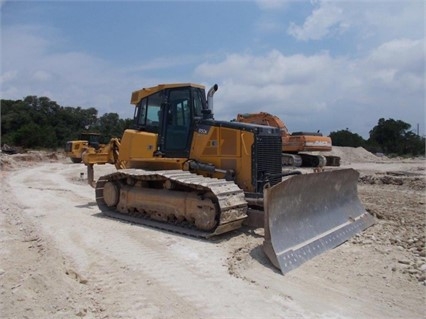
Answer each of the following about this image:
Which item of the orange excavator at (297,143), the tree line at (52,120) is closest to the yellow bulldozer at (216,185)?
the orange excavator at (297,143)

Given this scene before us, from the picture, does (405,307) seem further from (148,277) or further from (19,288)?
(19,288)

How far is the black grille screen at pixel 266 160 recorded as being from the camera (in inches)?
308

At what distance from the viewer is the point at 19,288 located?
4.36 metres

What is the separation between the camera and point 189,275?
5.16 m

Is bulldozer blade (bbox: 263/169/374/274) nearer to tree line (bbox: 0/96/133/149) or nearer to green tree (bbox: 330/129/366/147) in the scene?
tree line (bbox: 0/96/133/149)

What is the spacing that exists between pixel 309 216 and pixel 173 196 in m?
2.39

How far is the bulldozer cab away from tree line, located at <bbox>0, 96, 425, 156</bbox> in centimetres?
2504

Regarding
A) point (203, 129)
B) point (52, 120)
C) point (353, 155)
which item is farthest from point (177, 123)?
point (52, 120)

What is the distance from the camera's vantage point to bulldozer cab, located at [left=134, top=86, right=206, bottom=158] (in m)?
8.79

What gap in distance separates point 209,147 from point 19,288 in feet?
15.5

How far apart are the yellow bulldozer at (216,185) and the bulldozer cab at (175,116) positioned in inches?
0.8

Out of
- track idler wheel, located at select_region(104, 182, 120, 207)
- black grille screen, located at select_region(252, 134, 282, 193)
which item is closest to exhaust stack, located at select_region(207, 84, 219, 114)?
black grille screen, located at select_region(252, 134, 282, 193)

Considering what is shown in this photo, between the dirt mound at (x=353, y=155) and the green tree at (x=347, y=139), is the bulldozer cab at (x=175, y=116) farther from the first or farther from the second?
the green tree at (x=347, y=139)

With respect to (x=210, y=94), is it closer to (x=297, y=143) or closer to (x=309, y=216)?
(x=309, y=216)
